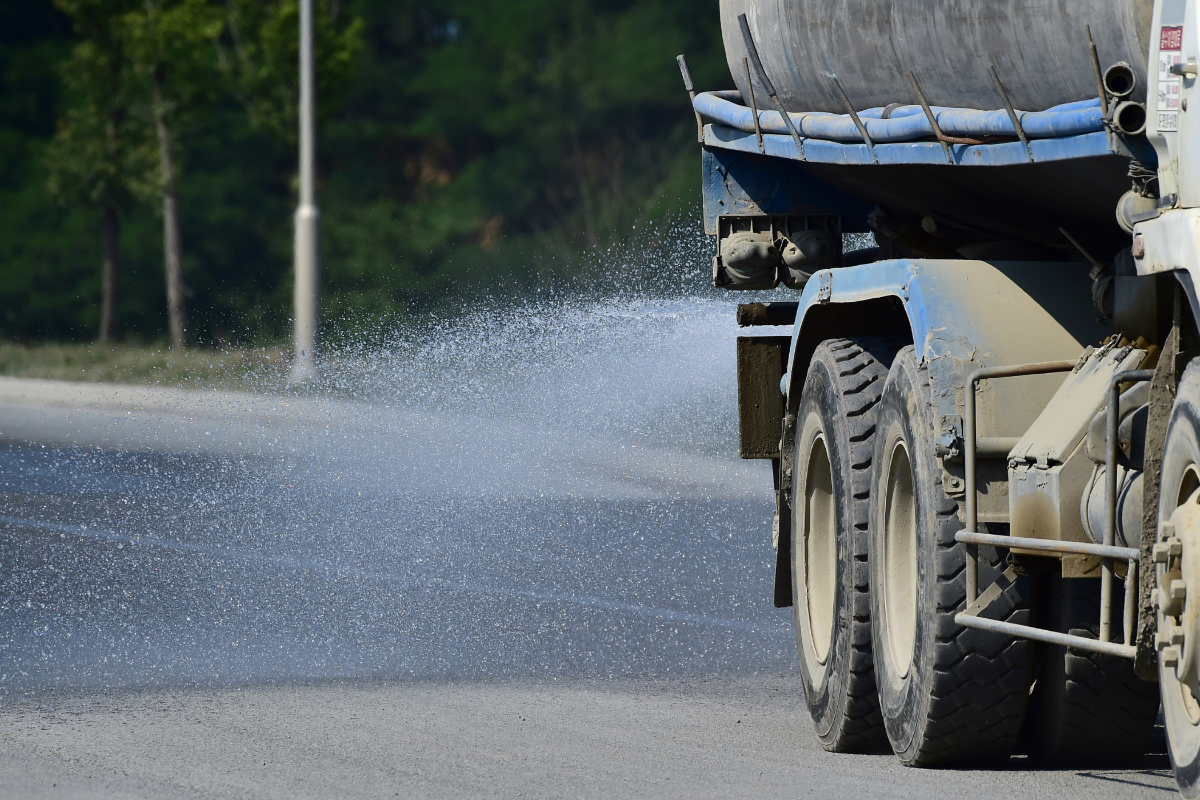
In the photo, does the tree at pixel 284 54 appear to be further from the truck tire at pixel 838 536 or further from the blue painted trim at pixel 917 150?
the truck tire at pixel 838 536

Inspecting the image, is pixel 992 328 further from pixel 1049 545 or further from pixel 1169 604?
pixel 1169 604

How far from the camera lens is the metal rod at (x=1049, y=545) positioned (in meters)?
4.11

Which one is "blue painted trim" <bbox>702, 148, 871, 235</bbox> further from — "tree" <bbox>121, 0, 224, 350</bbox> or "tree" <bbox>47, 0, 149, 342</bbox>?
"tree" <bbox>47, 0, 149, 342</bbox>

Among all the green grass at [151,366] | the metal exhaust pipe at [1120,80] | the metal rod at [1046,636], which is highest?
the metal exhaust pipe at [1120,80]

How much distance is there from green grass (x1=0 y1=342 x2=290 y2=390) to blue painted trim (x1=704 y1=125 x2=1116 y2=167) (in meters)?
13.4

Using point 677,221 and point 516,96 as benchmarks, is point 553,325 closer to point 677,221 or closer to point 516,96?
point 677,221

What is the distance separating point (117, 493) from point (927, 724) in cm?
847

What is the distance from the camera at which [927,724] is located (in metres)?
4.98

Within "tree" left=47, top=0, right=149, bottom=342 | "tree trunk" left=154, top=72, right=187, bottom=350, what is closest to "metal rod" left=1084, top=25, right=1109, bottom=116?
"tree trunk" left=154, top=72, right=187, bottom=350

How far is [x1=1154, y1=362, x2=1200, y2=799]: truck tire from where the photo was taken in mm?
3875

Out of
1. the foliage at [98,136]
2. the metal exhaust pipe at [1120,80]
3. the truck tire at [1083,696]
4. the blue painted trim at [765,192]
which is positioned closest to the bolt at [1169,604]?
the truck tire at [1083,696]

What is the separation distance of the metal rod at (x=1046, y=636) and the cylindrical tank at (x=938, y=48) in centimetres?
119

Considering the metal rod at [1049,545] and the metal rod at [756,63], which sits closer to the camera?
the metal rod at [1049,545]

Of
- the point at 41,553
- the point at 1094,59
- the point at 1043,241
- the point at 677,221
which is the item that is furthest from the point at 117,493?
the point at 677,221
